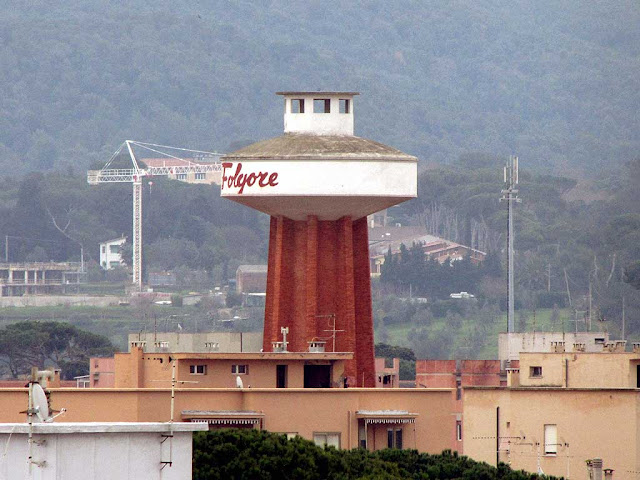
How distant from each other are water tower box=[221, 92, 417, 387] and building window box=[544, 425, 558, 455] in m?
10.7

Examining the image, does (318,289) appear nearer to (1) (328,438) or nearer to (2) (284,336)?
(2) (284,336)

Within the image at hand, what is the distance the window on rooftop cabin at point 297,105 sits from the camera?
71938 mm

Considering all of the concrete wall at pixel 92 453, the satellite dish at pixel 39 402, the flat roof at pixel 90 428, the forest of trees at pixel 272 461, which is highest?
the satellite dish at pixel 39 402

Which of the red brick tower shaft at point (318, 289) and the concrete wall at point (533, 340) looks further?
the concrete wall at point (533, 340)

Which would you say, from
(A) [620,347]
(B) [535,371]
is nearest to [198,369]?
(B) [535,371]

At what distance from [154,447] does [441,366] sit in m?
74.8

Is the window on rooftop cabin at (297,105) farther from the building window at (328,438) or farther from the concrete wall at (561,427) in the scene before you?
the building window at (328,438)

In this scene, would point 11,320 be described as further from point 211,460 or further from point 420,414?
point 211,460

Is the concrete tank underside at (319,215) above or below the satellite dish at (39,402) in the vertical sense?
above

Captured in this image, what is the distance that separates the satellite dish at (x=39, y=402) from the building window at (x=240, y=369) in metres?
35.5

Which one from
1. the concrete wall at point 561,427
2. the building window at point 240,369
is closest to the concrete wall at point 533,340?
the concrete wall at point 561,427

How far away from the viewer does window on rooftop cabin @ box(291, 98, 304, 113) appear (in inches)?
2832

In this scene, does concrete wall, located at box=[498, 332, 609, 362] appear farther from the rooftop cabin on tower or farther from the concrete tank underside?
the concrete tank underside

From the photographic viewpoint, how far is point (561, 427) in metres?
58.1
